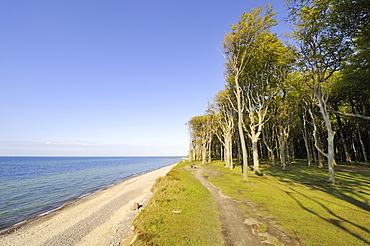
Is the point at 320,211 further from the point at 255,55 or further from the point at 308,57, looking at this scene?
the point at 255,55

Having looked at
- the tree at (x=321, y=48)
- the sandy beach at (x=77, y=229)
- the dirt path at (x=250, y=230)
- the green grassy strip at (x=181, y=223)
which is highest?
the tree at (x=321, y=48)

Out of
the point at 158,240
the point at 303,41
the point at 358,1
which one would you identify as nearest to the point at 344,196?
the point at 358,1

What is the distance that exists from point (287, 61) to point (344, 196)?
1736cm

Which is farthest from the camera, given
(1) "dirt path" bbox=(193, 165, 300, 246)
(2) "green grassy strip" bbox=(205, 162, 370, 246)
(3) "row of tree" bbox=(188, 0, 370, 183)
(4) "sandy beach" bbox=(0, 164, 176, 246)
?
(3) "row of tree" bbox=(188, 0, 370, 183)

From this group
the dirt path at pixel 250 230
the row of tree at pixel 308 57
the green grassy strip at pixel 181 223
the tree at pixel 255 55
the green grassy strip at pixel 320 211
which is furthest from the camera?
the tree at pixel 255 55

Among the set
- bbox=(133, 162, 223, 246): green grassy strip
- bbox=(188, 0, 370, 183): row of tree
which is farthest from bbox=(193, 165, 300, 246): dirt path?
bbox=(188, 0, 370, 183): row of tree

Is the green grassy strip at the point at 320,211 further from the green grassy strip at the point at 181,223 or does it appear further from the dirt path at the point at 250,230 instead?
the green grassy strip at the point at 181,223

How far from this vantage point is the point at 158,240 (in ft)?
22.9

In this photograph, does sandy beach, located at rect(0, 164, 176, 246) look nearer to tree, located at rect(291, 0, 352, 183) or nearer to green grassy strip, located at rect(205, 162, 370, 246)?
green grassy strip, located at rect(205, 162, 370, 246)

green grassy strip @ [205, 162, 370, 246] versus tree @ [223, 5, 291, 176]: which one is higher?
tree @ [223, 5, 291, 176]

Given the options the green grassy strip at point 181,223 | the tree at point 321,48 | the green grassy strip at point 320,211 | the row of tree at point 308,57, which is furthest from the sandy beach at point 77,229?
the tree at point 321,48

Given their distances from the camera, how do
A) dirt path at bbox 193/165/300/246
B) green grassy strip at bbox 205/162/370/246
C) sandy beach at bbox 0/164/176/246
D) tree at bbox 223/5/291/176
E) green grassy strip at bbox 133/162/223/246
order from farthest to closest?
tree at bbox 223/5/291/176 < sandy beach at bbox 0/164/176/246 < green grassy strip at bbox 133/162/223/246 < green grassy strip at bbox 205/162/370/246 < dirt path at bbox 193/165/300/246

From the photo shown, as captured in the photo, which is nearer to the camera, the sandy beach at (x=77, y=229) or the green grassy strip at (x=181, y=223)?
the green grassy strip at (x=181, y=223)

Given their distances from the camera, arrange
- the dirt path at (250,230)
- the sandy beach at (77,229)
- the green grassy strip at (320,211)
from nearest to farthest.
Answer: the dirt path at (250,230) < the green grassy strip at (320,211) < the sandy beach at (77,229)
